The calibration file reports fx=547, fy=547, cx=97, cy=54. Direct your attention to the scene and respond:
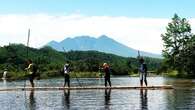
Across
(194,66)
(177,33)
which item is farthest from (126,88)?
(177,33)

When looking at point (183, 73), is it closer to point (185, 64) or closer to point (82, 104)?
point (185, 64)

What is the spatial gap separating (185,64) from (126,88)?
77.5 meters

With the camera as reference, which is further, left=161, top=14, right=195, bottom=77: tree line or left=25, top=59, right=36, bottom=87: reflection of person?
left=161, top=14, right=195, bottom=77: tree line

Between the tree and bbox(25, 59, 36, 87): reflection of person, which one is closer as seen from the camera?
bbox(25, 59, 36, 87): reflection of person

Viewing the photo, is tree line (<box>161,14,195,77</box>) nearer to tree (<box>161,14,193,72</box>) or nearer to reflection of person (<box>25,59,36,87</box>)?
tree (<box>161,14,193,72</box>)

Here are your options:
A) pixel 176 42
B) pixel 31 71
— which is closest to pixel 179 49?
pixel 176 42

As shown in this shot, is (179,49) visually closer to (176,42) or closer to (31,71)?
(176,42)

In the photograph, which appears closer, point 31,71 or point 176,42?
point 31,71

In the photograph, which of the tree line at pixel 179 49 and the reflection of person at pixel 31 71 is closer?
the reflection of person at pixel 31 71

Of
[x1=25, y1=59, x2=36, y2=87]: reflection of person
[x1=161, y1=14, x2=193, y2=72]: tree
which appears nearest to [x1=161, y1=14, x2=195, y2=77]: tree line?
[x1=161, y1=14, x2=193, y2=72]: tree

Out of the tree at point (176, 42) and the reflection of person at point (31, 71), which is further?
the tree at point (176, 42)

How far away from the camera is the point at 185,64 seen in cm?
11738

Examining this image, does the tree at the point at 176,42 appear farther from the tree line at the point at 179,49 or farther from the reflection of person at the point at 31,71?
the reflection of person at the point at 31,71

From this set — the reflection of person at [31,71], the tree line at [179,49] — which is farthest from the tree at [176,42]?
the reflection of person at [31,71]
